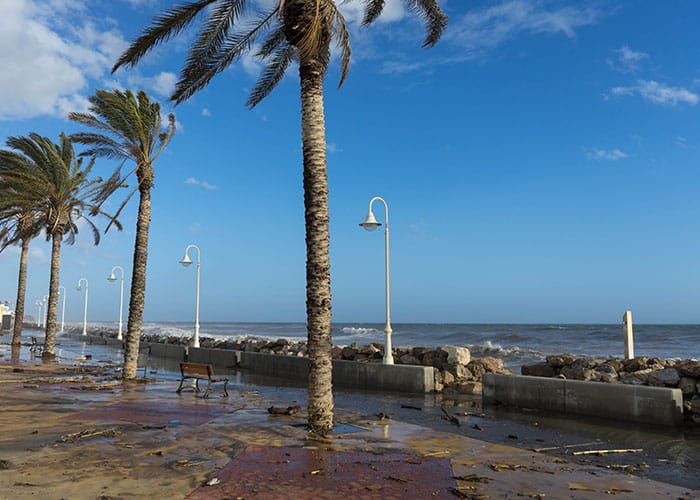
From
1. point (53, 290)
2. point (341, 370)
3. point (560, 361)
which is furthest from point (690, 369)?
point (53, 290)

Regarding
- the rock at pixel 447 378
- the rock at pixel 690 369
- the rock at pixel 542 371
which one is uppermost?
the rock at pixel 690 369

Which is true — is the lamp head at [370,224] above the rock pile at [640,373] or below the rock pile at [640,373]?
above

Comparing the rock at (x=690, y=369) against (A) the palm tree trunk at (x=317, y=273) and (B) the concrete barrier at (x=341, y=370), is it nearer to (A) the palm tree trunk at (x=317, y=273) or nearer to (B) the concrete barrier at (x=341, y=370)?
(B) the concrete barrier at (x=341, y=370)

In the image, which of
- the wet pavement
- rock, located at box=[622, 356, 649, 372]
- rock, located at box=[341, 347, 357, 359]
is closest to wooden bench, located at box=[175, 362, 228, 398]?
the wet pavement

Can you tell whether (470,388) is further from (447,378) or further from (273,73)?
(273,73)

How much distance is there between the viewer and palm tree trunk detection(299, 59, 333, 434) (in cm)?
860

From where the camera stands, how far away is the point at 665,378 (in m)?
11.9

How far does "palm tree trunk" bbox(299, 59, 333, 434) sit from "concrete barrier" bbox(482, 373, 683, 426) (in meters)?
5.89

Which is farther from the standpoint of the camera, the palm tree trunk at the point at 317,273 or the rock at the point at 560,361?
the rock at the point at 560,361

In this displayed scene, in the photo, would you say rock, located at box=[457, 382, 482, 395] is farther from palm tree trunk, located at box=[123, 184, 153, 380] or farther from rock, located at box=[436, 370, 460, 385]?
palm tree trunk, located at box=[123, 184, 153, 380]

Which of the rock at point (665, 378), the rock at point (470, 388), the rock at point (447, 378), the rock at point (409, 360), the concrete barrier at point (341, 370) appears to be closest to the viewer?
the rock at point (665, 378)

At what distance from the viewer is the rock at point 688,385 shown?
11352 mm

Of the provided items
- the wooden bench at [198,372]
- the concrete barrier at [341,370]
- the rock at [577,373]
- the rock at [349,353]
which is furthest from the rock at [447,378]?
the wooden bench at [198,372]

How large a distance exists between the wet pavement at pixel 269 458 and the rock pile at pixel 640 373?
161 inches
